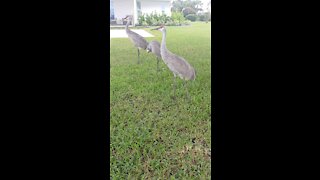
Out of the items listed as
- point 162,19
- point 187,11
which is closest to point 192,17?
point 187,11

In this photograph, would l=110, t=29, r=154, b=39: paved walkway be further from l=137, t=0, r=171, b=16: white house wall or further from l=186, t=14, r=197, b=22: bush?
l=186, t=14, r=197, b=22: bush

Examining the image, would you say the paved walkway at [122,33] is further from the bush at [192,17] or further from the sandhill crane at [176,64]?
the bush at [192,17]

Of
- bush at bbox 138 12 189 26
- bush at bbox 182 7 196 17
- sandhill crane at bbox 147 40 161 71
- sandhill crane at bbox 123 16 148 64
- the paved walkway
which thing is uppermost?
bush at bbox 182 7 196 17

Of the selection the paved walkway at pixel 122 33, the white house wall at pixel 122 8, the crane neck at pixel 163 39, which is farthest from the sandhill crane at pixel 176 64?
the white house wall at pixel 122 8

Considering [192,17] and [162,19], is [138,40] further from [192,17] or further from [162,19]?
[192,17]

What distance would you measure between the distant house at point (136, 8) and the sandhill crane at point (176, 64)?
0.13 m

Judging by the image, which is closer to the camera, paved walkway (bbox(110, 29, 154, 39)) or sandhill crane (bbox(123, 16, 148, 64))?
paved walkway (bbox(110, 29, 154, 39))

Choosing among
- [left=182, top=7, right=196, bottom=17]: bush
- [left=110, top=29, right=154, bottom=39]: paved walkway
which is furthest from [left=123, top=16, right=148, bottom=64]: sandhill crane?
[left=182, top=7, right=196, bottom=17]: bush

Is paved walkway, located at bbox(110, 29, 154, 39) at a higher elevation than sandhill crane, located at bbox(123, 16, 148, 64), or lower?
higher

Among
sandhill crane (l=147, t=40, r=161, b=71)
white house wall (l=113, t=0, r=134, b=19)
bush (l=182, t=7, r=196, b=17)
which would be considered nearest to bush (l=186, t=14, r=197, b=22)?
bush (l=182, t=7, r=196, b=17)

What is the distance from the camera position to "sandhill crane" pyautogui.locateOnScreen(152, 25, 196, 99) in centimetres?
206

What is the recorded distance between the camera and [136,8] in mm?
2037
